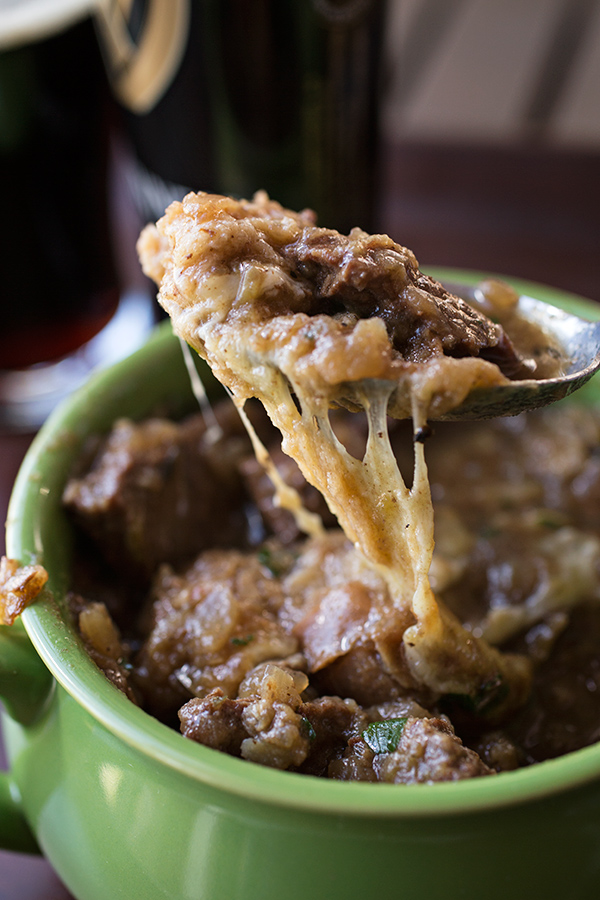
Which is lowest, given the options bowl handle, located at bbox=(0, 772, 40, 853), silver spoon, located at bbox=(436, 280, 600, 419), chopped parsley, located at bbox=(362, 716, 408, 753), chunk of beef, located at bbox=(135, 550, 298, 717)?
bowl handle, located at bbox=(0, 772, 40, 853)

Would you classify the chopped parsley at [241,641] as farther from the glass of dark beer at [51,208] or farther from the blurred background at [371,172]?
the glass of dark beer at [51,208]

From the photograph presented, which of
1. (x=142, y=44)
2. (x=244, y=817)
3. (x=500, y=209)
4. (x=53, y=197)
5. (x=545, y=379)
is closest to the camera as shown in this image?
(x=244, y=817)

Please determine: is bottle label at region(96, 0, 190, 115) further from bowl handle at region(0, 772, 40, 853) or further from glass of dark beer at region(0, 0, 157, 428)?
bowl handle at region(0, 772, 40, 853)

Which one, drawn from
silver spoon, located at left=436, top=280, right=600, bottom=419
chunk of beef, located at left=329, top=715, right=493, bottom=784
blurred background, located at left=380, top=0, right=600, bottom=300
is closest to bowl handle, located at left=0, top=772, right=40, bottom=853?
chunk of beef, located at left=329, top=715, right=493, bottom=784

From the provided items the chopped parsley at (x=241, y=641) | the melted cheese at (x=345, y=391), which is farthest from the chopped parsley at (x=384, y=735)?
the chopped parsley at (x=241, y=641)

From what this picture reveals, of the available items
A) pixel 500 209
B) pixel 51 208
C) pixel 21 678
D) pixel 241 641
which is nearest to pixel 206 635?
pixel 241 641

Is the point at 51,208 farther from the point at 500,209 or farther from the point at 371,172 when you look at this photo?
the point at 500,209

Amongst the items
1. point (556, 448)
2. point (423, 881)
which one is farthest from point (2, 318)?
point (423, 881)

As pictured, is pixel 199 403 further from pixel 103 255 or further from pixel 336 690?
pixel 103 255
